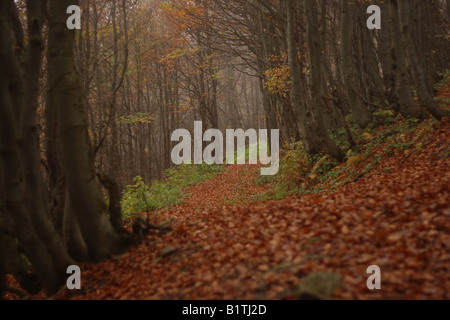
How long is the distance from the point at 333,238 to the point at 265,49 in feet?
38.3

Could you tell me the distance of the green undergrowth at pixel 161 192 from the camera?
972cm

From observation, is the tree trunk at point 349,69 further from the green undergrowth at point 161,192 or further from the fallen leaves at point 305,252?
the green undergrowth at point 161,192

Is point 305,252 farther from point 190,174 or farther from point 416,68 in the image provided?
point 190,174

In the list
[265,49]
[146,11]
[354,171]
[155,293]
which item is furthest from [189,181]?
[155,293]

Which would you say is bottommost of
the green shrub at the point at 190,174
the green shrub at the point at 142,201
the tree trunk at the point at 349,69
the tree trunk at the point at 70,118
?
the green shrub at the point at 142,201

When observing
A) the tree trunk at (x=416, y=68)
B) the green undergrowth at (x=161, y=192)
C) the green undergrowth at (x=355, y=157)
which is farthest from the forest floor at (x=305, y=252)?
the tree trunk at (x=416, y=68)

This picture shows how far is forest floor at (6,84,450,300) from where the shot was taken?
3115mm

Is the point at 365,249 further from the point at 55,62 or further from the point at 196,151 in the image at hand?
the point at 196,151

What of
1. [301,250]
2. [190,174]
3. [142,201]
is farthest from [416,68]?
[190,174]

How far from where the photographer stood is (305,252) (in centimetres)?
374

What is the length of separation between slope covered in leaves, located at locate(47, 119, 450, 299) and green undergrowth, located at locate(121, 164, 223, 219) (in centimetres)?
219

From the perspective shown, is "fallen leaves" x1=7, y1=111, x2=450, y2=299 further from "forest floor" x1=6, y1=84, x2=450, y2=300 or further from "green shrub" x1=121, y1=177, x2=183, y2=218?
"green shrub" x1=121, y1=177, x2=183, y2=218

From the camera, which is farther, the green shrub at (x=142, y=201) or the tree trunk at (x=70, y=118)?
the green shrub at (x=142, y=201)

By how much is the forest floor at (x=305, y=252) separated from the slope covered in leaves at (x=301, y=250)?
12mm
